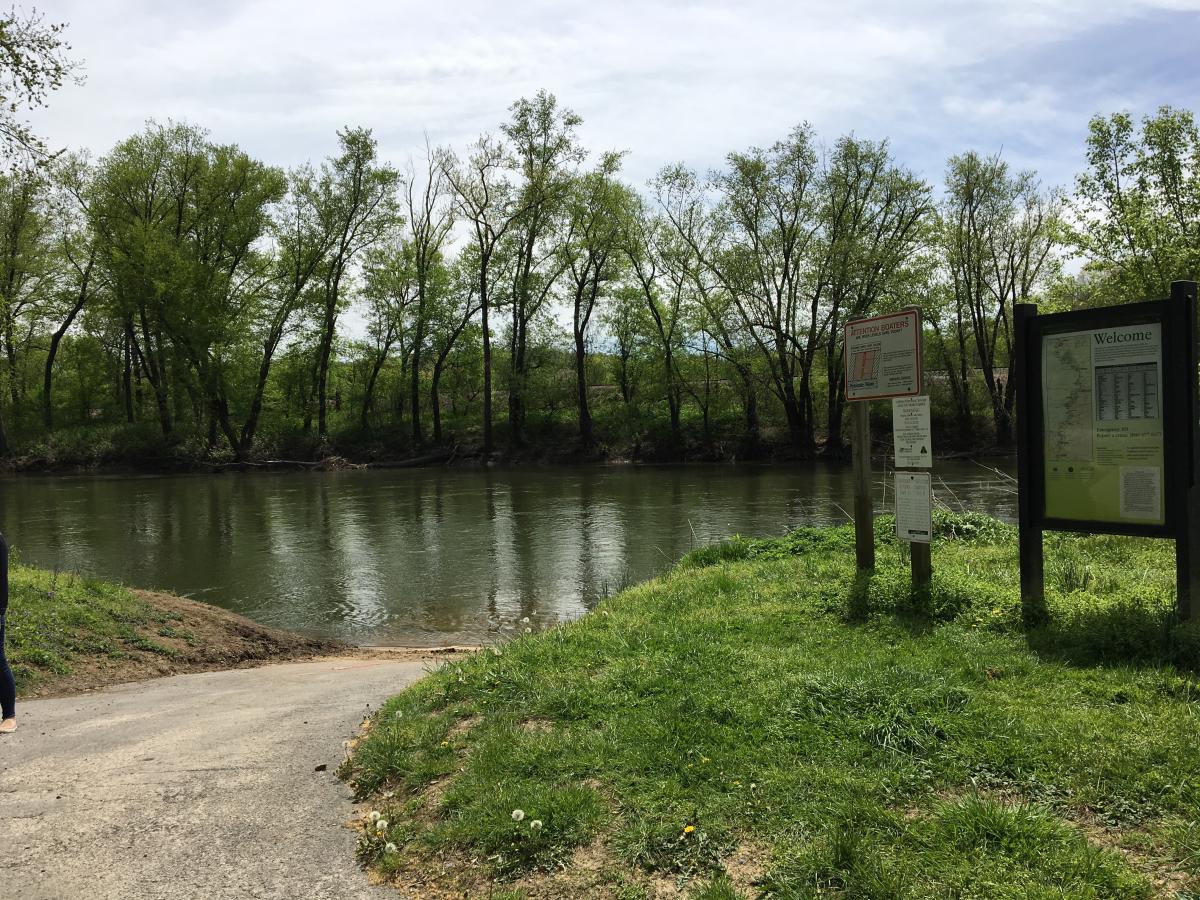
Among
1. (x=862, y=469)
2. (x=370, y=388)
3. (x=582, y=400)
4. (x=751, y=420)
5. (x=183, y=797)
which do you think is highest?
(x=370, y=388)

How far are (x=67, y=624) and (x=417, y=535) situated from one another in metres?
11.5

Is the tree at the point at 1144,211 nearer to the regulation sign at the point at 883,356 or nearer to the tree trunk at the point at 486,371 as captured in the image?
the regulation sign at the point at 883,356

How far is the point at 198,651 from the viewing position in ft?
32.3

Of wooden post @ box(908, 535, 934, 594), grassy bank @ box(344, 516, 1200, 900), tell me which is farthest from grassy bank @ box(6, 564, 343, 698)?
wooden post @ box(908, 535, 934, 594)

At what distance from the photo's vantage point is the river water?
→ 13461 millimetres

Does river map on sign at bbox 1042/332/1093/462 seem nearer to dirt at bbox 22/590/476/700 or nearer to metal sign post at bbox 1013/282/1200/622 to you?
metal sign post at bbox 1013/282/1200/622

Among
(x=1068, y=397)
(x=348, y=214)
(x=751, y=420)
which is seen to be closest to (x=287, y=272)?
(x=348, y=214)

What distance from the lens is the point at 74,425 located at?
50.3m

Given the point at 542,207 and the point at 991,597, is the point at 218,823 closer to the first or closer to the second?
the point at 991,597

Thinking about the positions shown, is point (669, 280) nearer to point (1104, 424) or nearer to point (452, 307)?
point (452, 307)

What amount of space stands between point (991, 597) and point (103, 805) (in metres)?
6.36

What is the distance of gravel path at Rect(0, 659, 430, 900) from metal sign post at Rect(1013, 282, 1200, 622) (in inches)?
202

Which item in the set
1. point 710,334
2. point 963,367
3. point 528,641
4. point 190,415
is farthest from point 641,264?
point 528,641

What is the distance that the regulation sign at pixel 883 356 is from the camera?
22.6 feet
